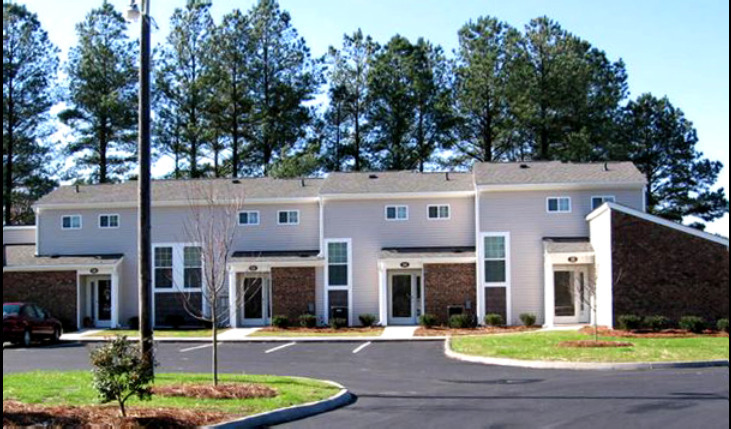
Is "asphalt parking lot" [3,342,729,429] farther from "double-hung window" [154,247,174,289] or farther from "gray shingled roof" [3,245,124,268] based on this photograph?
"double-hung window" [154,247,174,289]

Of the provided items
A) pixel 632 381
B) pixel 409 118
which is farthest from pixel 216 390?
pixel 409 118

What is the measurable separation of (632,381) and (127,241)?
2647 centimetres

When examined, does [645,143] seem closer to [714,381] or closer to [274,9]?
[274,9]

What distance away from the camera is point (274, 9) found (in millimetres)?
55031

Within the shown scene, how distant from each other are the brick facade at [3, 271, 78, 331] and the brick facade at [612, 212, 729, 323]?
21.8m

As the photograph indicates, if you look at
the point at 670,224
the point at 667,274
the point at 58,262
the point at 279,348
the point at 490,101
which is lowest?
the point at 279,348

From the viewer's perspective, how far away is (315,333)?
32688 mm

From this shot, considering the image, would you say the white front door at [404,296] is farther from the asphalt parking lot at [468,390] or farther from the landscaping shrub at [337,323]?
the asphalt parking lot at [468,390]

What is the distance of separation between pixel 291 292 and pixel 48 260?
422 inches

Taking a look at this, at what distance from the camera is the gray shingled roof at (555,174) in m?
34.7

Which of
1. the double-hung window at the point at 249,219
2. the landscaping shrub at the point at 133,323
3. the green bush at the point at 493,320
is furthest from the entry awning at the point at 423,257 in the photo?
the landscaping shrub at the point at 133,323

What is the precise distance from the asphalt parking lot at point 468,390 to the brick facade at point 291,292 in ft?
31.5

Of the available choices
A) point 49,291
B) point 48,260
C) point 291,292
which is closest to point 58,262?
point 48,260

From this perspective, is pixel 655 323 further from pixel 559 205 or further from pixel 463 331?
pixel 559 205
